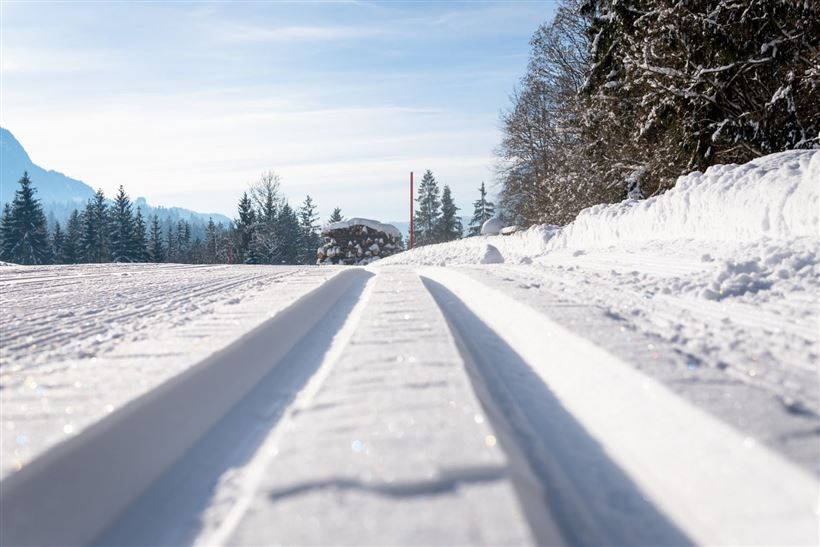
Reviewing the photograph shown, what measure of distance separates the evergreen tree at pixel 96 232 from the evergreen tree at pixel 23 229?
538cm

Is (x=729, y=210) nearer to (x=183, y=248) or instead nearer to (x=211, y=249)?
(x=211, y=249)

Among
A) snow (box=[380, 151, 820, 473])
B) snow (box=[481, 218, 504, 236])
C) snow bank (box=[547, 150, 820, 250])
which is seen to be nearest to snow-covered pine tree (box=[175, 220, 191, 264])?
snow (box=[481, 218, 504, 236])

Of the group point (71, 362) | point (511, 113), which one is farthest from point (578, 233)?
point (511, 113)

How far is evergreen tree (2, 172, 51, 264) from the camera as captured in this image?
4947 cm

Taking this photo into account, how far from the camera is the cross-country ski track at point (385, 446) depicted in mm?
1620

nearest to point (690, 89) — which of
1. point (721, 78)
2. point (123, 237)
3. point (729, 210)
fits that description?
point (721, 78)

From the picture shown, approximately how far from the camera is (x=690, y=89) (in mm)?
11766

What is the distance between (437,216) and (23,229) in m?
45.1

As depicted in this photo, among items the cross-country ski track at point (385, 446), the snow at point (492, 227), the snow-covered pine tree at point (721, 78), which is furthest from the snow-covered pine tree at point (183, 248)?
the cross-country ski track at point (385, 446)

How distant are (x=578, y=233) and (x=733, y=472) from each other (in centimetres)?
1043

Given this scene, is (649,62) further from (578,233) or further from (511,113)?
(511,113)

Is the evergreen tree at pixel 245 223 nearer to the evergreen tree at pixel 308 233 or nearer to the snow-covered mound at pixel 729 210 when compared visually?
the evergreen tree at pixel 308 233

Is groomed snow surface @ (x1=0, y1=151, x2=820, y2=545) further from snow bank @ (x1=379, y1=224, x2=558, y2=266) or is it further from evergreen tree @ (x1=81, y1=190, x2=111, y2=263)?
evergreen tree @ (x1=81, y1=190, x2=111, y2=263)

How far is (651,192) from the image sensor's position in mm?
16609
